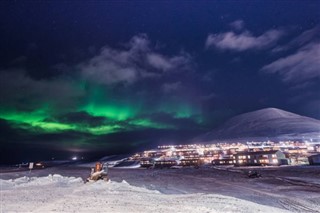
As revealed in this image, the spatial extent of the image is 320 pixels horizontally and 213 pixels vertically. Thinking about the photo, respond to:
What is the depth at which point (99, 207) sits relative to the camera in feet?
57.5

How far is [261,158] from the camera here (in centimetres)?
15675

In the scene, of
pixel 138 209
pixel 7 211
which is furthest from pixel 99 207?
pixel 7 211

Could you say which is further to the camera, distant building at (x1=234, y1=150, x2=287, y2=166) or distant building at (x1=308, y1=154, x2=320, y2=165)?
distant building at (x1=234, y1=150, x2=287, y2=166)

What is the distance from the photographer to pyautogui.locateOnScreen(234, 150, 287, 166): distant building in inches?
5999

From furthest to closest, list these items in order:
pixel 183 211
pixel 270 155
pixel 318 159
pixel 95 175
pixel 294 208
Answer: pixel 270 155 → pixel 318 159 → pixel 95 175 → pixel 294 208 → pixel 183 211

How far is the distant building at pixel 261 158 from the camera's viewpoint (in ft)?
500

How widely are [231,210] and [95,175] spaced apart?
2354 cm

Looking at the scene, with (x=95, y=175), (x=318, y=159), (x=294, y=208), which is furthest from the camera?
(x=318, y=159)

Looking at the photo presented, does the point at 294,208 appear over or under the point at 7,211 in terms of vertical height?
under

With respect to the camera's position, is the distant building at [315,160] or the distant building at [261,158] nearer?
the distant building at [315,160]

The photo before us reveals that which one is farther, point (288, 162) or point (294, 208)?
point (288, 162)

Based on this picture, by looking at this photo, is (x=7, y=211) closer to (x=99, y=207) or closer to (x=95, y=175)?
(x=99, y=207)

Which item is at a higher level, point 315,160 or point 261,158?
point 261,158

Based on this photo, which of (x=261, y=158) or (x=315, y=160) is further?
(x=261, y=158)
